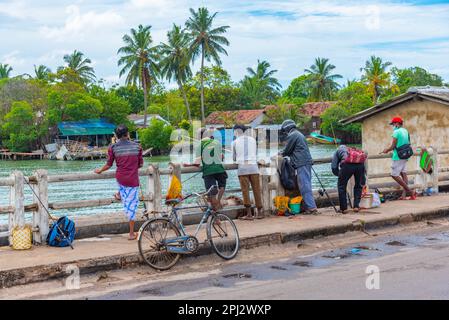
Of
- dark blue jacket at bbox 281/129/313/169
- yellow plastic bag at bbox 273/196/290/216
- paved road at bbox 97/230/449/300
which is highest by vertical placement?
dark blue jacket at bbox 281/129/313/169

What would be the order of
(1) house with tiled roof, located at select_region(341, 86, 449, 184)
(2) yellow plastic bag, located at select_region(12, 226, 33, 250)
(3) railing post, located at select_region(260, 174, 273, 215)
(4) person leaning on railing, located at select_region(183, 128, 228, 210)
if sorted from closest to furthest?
(2) yellow plastic bag, located at select_region(12, 226, 33, 250), (4) person leaning on railing, located at select_region(183, 128, 228, 210), (3) railing post, located at select_region(260, 174, 273, 215), (1) house with tiled roof, located at select_region(341, 86, 449, 184)

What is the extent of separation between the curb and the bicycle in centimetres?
23

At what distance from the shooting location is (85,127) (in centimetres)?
9038

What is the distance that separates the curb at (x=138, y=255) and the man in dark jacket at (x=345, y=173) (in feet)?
3.31

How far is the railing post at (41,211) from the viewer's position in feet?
32.1

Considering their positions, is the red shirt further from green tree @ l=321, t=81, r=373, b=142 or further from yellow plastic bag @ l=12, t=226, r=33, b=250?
green tree @ l=321, t=81, r=373, b=142

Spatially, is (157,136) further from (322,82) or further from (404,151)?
(404,151)

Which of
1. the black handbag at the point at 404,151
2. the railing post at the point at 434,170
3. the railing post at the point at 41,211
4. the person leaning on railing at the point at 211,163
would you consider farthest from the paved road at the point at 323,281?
Result: the railing post at the point at 434,170

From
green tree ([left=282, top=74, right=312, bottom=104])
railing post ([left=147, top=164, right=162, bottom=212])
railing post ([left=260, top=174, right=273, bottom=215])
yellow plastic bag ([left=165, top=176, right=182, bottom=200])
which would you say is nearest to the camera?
yellow plastic bag ([left=165, top=176, right=182, bottom=200])

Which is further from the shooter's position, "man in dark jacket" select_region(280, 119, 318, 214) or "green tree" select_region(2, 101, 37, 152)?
"green tree" select_region(2, 101, 37, 152)

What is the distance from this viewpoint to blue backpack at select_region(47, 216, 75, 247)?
9695 millimetres

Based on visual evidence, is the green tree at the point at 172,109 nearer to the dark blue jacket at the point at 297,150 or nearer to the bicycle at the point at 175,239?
the dark blue jacket at the point at 297,150

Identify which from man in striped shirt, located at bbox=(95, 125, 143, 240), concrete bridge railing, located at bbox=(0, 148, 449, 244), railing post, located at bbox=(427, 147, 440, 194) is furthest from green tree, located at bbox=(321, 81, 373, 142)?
man in striped shirt, located at bbox=(95, 125, 143, 240)
